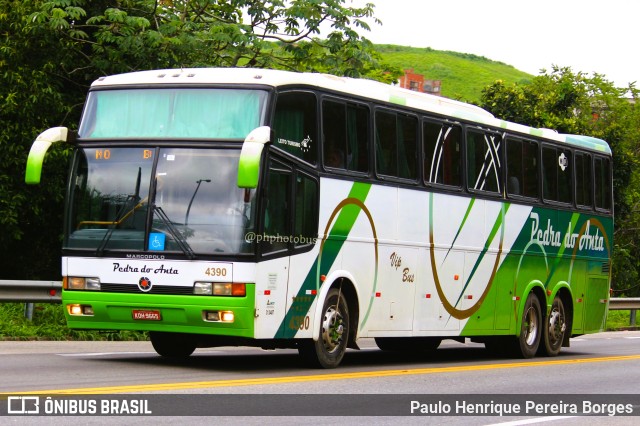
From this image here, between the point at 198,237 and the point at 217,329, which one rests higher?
the point at 198,237

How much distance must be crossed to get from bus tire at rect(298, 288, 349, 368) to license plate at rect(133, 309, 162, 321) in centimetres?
204

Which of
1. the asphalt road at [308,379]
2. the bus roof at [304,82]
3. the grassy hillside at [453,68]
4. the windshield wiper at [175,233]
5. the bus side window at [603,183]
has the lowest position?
the asphalt road at [308,379]

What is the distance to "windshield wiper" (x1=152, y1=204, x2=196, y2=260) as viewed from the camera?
13383mm

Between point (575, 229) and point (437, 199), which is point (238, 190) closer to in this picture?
point (437, 199)

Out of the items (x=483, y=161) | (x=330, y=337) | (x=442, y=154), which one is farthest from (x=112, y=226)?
(x=483, y=161)

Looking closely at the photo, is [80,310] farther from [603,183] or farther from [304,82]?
[603,183]

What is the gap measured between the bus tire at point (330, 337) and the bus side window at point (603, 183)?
8867 mm

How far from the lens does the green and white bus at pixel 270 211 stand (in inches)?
528

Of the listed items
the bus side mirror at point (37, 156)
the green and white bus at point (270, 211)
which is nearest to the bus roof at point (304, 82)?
the green and white bus at point (270, 211)

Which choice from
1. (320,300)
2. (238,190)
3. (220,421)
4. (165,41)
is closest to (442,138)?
(320,300)

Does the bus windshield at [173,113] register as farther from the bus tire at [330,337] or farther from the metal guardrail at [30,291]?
the metal guardrail at [30,291]

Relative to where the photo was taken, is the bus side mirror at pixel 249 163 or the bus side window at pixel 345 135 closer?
the bus side mirror at pixel 249 163

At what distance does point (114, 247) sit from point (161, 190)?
32.1 inches

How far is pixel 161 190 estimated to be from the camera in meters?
13.6
